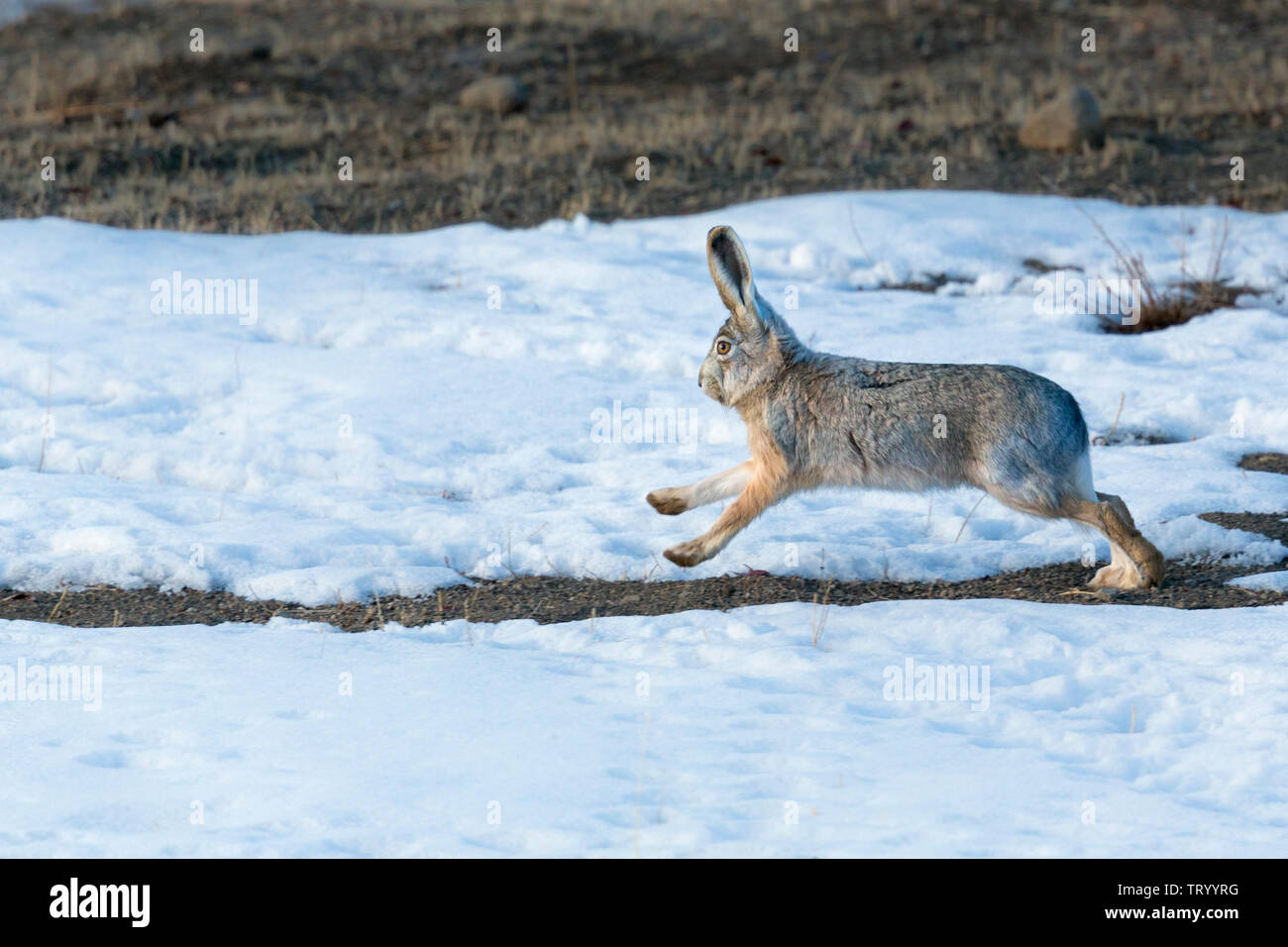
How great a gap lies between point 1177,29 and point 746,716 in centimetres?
1990

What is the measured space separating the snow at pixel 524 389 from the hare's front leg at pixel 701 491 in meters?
0.53

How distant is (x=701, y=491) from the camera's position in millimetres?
6840

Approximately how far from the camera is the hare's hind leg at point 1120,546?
644 cm

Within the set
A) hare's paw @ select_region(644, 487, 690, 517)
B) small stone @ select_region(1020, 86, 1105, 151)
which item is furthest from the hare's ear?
small stone @ select_region(1020, 86, 1105, 151)

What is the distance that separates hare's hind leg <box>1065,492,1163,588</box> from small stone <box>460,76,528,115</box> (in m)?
14.1

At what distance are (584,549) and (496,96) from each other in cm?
1322

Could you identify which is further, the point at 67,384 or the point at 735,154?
the point at 735,154

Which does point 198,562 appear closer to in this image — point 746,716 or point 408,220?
point 746,716

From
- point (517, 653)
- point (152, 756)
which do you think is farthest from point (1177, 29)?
point (152, 756)

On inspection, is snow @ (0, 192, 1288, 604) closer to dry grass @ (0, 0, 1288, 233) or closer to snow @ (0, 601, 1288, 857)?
snow @ (0, 601, 1288, 857)

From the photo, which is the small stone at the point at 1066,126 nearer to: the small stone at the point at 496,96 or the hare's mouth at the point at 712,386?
the small stone at the point at 496,96

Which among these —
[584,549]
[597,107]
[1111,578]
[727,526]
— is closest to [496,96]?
[597,107]

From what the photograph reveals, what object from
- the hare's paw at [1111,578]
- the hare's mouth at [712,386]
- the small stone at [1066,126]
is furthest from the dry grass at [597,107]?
the hare's paw at [1111,578]

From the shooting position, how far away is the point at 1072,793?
4.84 m
